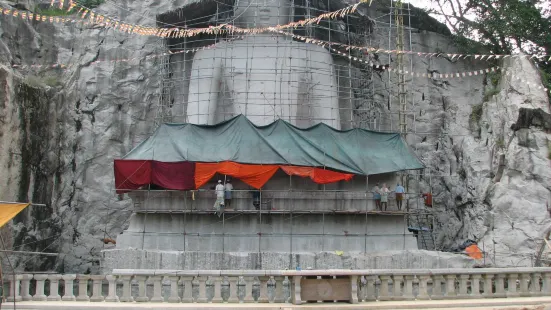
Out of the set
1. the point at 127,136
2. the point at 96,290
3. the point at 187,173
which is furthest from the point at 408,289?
the point at 127,136

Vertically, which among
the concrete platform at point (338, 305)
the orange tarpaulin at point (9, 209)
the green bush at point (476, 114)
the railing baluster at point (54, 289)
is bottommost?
the concrete platform at point (338, 305)

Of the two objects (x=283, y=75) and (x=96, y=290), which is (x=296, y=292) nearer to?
(x=96, y=290)

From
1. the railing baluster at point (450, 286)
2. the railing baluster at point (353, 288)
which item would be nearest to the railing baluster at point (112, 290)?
the railing baluster at point (353, 288)

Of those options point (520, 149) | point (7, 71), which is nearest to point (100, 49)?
point (7, 71)

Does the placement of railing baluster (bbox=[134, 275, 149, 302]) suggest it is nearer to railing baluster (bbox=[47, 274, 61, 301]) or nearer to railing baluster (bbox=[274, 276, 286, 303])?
railing baluster (bbox=[47, 274, 61, 301])

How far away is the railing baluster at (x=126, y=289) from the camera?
45.1ft

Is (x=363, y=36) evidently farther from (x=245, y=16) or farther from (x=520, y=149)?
(x=520, y=149)

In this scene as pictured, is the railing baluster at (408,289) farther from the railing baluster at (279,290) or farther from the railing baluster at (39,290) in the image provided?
the railing baluster at (39,290)

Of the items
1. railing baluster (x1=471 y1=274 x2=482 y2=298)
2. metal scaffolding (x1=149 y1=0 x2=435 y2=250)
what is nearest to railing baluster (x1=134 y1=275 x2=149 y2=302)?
railing baluster (x1=471 y1=274 x2=482 y2=298)

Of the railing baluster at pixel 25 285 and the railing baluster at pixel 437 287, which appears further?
the railing baluster at pixel 437 287

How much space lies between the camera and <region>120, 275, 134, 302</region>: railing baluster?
1376 centimetres

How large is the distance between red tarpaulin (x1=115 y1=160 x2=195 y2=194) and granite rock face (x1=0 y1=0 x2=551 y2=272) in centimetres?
554

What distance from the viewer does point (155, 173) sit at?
2286 cm

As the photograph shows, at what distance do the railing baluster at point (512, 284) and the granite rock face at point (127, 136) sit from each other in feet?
27.5
